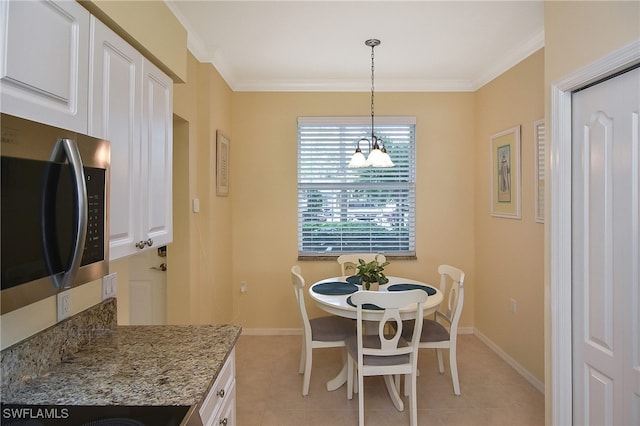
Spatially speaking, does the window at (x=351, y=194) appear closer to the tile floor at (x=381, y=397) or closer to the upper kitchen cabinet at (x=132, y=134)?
the tile floor at (x=381, y=397)

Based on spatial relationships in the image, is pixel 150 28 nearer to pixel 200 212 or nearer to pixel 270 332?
pixel 200 212

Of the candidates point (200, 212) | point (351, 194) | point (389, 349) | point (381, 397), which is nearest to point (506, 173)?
point (351, 194)

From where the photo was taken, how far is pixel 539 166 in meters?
2.79

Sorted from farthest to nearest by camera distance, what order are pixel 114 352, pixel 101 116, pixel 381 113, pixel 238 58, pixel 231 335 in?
pixel 381 113 < pixel 238 58 < pixel 231 335 < pixel 114 352 < pixel 101 116

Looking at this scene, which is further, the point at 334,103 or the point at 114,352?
the point at 334,103

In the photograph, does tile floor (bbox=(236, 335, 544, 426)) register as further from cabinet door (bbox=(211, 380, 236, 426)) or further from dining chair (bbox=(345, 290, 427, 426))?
cabinet door (bbox=(211, 380, 236, 426))

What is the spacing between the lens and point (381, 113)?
3871 mm

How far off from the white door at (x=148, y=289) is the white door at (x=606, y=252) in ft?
9.59

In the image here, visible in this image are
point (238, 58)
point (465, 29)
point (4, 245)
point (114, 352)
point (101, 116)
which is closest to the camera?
point (4, 245)

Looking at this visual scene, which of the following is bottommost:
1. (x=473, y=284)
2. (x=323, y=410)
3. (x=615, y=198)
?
(x=323, y=410)

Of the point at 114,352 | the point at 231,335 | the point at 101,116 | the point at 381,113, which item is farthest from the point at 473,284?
the point at 101,116

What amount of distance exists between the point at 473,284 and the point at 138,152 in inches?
141

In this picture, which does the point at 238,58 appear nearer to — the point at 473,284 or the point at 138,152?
the point at 138,152

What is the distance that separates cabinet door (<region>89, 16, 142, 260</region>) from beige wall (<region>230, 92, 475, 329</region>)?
2.45m
